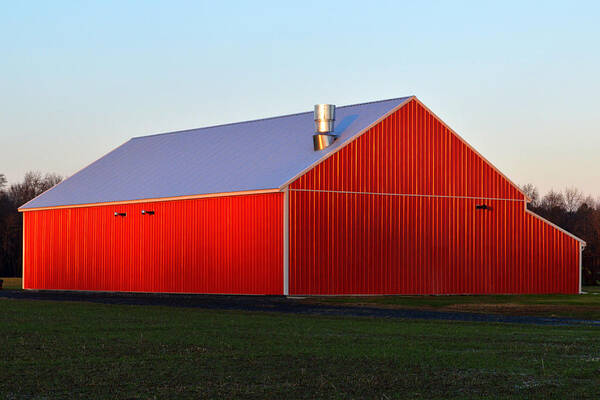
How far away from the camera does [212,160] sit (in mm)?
44906

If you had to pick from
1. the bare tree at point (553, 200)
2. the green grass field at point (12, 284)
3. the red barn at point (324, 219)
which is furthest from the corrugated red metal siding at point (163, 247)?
the bare tree at point (553, 200)

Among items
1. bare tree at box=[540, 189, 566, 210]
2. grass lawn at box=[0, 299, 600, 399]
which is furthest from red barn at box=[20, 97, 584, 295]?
bare tree at box=[540, 189, 566, 210]

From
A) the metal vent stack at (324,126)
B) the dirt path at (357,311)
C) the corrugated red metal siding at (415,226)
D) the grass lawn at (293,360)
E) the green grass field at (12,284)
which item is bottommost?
the green grass field at (12,284)

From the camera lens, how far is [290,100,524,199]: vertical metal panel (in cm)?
3903

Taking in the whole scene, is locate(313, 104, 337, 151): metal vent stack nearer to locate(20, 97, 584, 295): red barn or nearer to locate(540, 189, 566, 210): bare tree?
locate(20, 97, 584, 295): red barn

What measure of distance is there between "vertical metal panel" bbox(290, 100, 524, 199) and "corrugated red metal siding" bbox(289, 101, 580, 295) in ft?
0.13

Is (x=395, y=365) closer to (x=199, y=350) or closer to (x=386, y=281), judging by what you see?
(x=199, y=350)

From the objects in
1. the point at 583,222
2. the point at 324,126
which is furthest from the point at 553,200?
the point at 324,126

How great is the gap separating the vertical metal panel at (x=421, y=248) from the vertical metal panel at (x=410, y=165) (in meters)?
0.45

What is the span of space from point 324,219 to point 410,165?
16.1ft

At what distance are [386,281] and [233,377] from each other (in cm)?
2794

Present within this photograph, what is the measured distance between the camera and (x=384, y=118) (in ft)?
132

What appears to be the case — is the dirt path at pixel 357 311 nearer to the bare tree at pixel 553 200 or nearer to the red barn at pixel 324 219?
the red barn at pixel 324 219

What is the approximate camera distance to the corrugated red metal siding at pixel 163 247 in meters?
38.4
